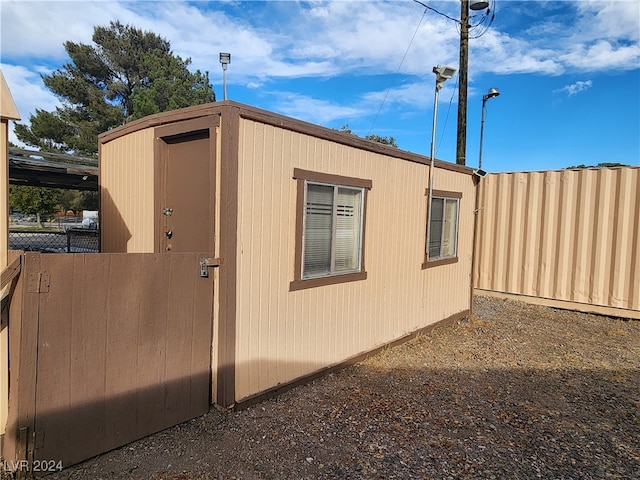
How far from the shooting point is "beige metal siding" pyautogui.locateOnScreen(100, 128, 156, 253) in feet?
12.2

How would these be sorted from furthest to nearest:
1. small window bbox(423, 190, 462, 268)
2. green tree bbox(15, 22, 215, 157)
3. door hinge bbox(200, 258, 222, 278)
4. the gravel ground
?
green tree bbox(15, 22, 215, 157) → small window bbox(423, 190, 462, 268) → door hinge bbox(200, 258, 222, 278) → the gravel ground

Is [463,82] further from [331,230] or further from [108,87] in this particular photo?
[108,87]

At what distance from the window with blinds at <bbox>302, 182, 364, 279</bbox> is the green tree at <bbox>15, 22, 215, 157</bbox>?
55.4 ft

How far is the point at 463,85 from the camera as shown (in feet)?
29.5

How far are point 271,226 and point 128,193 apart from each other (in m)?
1.75

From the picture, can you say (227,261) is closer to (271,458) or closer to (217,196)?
(217,196)

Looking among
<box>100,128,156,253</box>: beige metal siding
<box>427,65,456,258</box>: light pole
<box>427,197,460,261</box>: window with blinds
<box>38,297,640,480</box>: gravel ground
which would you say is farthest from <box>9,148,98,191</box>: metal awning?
<box>427,197,460,261</box>: window with blinds

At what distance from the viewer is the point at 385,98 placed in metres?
10.9

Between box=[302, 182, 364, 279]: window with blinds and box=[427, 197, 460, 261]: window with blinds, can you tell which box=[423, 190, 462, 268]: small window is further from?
box=[302, 182, 364, 279]: window with blinds

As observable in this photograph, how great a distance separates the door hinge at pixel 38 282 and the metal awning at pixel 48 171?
4.52 metres

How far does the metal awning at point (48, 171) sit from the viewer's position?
5.81 m

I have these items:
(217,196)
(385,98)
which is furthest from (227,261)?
(385,98)

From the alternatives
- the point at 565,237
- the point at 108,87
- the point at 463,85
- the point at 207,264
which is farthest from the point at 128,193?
the point at 108,87

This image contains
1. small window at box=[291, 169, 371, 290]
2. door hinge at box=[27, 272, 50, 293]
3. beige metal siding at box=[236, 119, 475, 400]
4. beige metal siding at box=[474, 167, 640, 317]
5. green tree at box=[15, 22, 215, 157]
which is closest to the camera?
door hinge at box=[27, 272, 50, 293]
